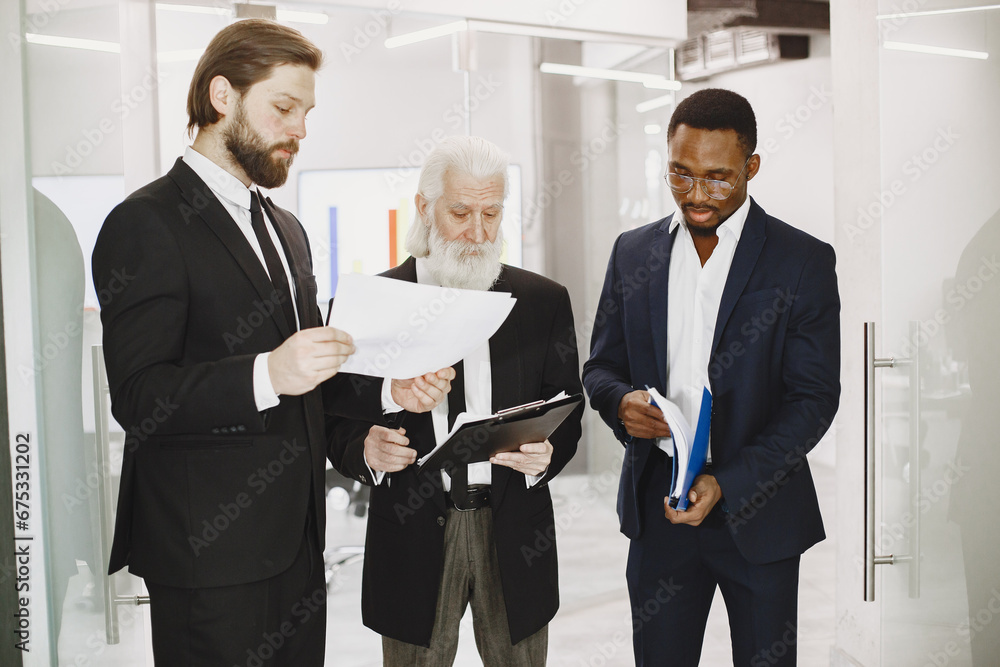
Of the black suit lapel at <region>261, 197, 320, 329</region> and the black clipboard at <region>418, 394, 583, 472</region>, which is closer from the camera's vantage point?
the black clipboard at <region>418, 394, 583, 472</region>

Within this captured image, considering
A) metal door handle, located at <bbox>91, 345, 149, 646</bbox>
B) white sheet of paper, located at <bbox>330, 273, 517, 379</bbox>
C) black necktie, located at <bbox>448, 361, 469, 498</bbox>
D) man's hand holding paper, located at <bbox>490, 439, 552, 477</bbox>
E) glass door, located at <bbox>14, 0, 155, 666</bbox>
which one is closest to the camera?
white sheet of paper, located at <bbox>330, 273, 517, 379</bbox>

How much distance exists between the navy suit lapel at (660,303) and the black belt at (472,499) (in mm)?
530

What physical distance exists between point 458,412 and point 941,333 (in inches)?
67.4

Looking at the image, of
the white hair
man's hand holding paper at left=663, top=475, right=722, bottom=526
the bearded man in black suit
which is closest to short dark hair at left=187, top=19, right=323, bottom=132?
the bearded man in black suit

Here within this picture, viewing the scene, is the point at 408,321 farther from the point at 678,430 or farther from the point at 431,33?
the point at 431,33

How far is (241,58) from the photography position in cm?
169

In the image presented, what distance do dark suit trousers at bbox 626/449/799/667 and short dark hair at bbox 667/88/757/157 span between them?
0.84 metres

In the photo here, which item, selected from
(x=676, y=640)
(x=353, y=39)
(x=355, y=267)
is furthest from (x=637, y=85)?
(x=676, y=640)

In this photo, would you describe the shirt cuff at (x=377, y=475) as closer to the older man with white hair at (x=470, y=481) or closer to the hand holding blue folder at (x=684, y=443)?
the older man with white hair at (x=470, y=481)

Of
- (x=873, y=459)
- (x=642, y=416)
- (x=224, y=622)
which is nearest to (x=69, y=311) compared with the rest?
(x=224, y=622)

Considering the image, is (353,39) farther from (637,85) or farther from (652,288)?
(652,288)

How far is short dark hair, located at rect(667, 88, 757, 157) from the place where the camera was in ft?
6.75

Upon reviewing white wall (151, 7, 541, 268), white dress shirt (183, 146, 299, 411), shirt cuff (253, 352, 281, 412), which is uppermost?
white wall (151, 7, 541, 268)

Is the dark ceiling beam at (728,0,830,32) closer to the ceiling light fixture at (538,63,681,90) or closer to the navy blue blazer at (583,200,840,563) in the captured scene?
the ceiling light fixture at (538,63,681,90)
